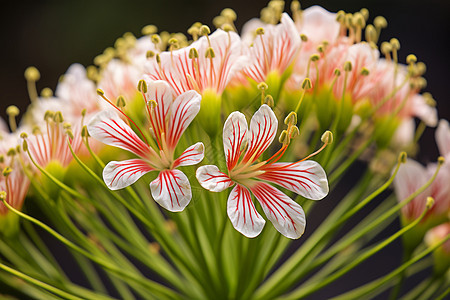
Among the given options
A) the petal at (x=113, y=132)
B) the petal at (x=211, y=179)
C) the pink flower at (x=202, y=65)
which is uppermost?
the pink flower at (x=202, y=65)

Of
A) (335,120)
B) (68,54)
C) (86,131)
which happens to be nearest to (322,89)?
(335,120)

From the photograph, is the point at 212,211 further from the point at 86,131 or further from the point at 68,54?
the point at 68,54

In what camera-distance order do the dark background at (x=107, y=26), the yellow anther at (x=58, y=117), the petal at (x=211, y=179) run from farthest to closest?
the dark background at (x=107, y=26)
the yellow anther at (x=58, y=117)
the petal at (x=211, y=179)

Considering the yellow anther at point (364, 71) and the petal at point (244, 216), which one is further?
the yellow anther at point (364, 71)

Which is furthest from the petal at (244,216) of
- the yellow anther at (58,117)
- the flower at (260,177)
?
the yellow anther at (58,117)

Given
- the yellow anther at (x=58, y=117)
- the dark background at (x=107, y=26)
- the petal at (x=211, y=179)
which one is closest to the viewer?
the petal at (x=211, y=179)

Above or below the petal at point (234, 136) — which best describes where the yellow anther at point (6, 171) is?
below

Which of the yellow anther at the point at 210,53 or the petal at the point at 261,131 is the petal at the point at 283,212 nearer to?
the petal at the point at 261,131
